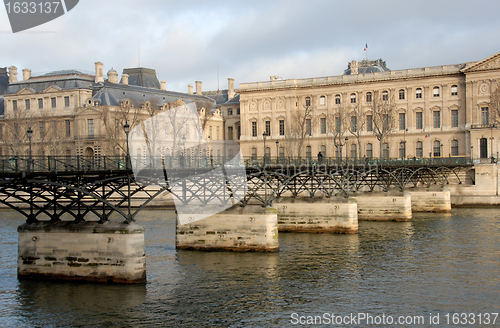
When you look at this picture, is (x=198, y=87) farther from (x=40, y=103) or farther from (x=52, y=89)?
(x=40, y=103)

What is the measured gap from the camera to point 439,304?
81.6 ft

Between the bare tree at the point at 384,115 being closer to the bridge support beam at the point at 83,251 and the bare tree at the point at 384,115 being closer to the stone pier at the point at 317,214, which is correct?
the stone pier at the point at 317,214

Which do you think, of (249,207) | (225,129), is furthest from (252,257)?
(225,129)

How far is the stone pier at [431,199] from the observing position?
6178cm

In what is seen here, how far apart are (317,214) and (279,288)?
18.6m

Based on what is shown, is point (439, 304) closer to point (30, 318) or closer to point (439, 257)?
point (439, 257)

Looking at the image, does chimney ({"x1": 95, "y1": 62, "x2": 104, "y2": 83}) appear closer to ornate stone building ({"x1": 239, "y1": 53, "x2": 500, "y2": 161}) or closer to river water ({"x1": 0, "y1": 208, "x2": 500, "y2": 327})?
ornate stone building ({"x1": 239, "y1": 53, "x2": 500, "y2": 161})

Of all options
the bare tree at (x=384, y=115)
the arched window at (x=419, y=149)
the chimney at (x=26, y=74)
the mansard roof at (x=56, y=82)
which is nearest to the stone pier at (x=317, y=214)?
the bare tree at (x=384, y=115)

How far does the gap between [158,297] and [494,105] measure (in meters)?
65.6

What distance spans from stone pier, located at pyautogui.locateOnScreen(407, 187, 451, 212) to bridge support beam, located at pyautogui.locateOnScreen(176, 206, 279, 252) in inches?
1217

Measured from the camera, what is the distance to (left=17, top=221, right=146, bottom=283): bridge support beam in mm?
26703

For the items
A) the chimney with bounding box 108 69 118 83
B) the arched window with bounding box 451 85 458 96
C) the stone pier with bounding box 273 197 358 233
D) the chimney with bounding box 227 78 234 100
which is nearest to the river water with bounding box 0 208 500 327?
the stone pier with bounding box 273 197 358 233

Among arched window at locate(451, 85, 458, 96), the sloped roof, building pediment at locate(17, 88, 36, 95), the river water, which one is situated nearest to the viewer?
the river water

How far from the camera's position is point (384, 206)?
54250 mm
